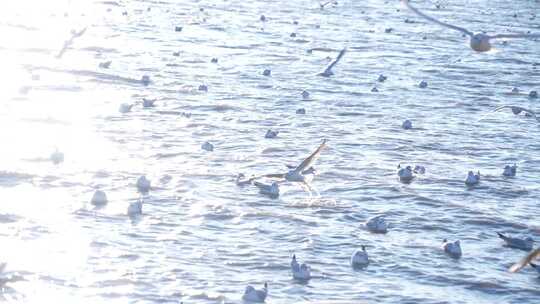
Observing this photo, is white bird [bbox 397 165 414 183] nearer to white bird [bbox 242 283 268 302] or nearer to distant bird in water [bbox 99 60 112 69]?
white bird [bbox 242 283 268 302]

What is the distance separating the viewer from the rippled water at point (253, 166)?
63.4 ft

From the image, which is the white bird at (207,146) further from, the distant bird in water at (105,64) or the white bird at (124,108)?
the distant bird in water at (105,64)

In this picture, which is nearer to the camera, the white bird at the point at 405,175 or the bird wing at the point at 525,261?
the bird wing at the point at 525,261

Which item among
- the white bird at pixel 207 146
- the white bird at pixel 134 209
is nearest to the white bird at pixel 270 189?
the white bird at pixel 134 209

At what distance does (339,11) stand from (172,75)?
1026 inches

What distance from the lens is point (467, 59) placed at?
46.3 m

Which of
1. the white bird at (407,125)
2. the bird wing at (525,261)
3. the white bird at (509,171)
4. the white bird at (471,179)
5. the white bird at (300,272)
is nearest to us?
the bird wing at (525,261)

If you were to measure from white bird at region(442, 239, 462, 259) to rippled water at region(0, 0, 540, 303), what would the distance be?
0.27m

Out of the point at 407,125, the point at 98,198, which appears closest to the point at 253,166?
the point at 98,198

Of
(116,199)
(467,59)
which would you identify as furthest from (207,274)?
(467,59)

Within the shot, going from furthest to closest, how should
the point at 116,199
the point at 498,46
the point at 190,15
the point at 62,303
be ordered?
the point at 190,15 < the point at 498,46 < the point at 116,199 < the point at 62,303

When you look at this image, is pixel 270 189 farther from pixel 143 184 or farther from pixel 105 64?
pixel 105 64

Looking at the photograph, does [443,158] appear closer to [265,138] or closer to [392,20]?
[265,138]

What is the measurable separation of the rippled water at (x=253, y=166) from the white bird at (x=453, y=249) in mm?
272
